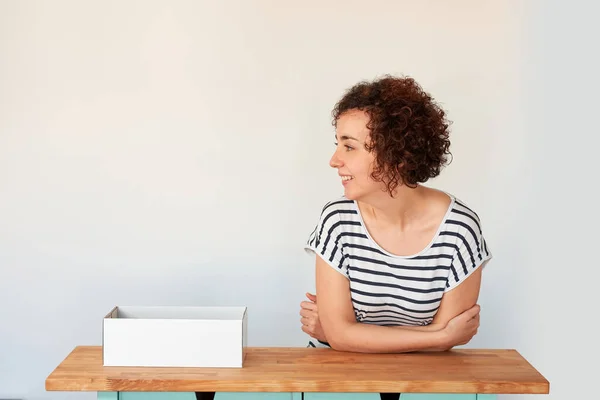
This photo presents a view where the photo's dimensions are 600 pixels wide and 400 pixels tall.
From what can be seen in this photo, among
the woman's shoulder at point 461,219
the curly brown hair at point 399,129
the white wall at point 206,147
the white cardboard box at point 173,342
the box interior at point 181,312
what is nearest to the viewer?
the white cardboard box at point 173,342

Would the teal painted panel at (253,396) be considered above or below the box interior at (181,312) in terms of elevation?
below

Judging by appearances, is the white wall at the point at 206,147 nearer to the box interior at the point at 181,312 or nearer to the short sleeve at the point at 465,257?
the short sleeve at the point at 465,257

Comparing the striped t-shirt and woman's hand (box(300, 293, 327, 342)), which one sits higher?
the striped t-shirt

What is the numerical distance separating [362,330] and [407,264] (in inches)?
10.5

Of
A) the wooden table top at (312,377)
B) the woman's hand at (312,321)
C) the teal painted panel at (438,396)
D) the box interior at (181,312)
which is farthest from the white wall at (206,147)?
the teal painted panel at (438,396)

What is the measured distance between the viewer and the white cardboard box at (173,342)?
199 centimetres

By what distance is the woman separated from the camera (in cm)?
229

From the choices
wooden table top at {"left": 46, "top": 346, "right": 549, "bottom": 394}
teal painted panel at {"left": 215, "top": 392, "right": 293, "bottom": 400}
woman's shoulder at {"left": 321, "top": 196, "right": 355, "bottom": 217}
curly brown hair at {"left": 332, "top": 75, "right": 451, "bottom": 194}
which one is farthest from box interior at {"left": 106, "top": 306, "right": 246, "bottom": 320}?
curly brown hair at {"left": 332, "top": 75, "right": 451, "bottom": 194}

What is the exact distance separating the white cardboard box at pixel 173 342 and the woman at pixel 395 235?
1.39ft

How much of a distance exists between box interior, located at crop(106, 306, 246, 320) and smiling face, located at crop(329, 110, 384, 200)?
21.1 inches

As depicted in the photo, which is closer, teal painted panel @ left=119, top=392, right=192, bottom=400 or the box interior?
teal painted panel @ left=119, top=392, right=192, bottom=400

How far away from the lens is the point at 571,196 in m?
3.35

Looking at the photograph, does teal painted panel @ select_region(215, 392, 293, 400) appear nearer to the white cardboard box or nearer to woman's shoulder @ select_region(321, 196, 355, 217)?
the white cardboard box

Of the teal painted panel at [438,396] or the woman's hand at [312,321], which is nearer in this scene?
the teal painted panel at [438,396]
